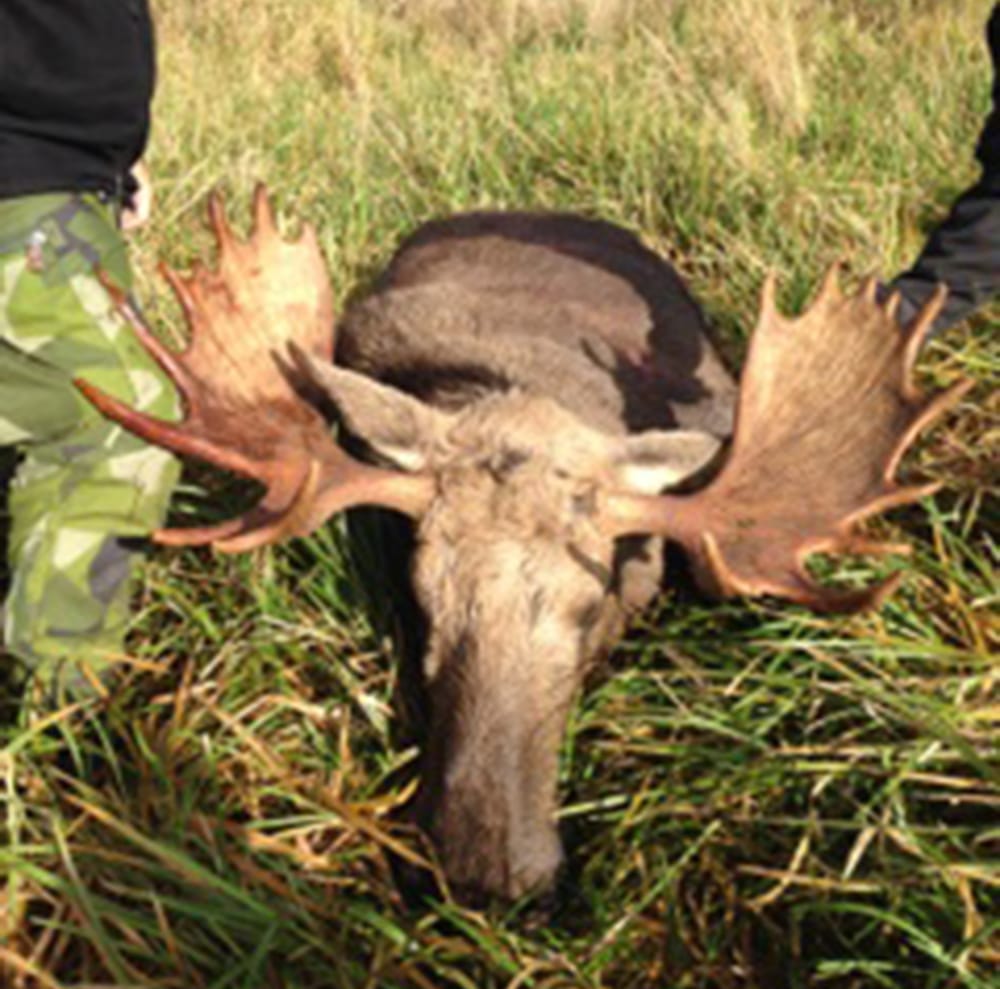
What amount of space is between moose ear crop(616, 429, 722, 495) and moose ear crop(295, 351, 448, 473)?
40 centimetres

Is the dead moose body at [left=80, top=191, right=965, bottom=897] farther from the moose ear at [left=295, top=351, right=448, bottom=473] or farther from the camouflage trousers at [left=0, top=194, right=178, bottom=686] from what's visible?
the camouflage trousers at [left=0, top=194, right=178, bottom=686]

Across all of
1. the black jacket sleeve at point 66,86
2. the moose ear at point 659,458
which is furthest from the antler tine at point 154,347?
the moose ear at point 659,458

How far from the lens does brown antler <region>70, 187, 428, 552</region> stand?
236cm

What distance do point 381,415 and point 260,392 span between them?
0.28m

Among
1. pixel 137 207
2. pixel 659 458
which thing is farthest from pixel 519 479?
pixel 137 207

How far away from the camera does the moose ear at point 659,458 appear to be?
2555 mm

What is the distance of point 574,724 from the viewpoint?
251 centimetres

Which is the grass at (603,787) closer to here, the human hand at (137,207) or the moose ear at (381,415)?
the moose ear at (381,415)

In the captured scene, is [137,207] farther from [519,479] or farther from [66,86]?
[519,479]

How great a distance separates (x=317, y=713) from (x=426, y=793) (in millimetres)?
429

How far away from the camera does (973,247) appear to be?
3305 millimetres

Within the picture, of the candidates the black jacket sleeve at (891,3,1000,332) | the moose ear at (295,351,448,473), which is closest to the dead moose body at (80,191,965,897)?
the moose ear at (295,351,448,473)

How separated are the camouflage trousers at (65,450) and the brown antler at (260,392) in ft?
0.77

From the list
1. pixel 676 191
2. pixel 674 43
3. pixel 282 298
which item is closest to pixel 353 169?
pixel 676 191
